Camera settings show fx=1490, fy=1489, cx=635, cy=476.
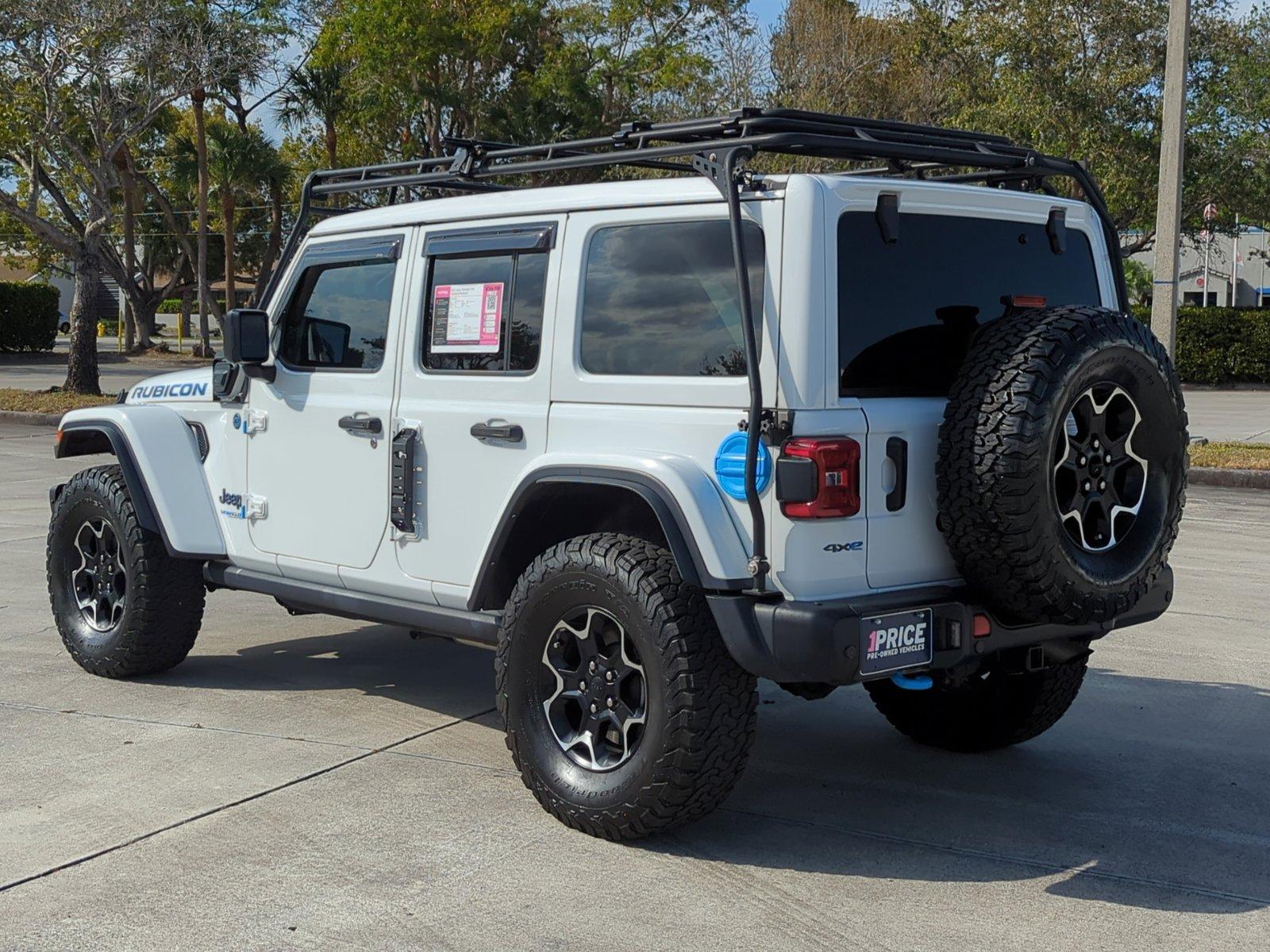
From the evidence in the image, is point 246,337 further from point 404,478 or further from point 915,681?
point 915,681

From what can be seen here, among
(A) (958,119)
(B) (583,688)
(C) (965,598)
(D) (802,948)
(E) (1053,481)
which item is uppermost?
(A) (958,119)

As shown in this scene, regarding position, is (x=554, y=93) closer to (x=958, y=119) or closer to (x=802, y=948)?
(x=958, y=119)

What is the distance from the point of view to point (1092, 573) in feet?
14.3

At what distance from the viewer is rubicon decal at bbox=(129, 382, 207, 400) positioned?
6348 mm

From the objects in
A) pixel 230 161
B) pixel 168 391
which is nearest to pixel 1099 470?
pixel 168 391

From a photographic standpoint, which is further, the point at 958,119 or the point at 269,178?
the point at 269,178

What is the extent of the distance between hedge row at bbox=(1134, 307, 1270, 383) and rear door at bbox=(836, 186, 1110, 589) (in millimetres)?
26536

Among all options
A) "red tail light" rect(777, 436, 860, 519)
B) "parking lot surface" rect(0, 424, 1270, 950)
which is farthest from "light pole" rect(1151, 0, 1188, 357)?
"red tail light" rect(777, 436, 860, 519)

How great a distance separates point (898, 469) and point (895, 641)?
0.50 metres

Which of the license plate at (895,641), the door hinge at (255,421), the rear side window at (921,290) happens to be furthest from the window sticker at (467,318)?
the license plate at (895,641)

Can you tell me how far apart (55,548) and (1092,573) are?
463 centimetres

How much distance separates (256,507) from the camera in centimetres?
601

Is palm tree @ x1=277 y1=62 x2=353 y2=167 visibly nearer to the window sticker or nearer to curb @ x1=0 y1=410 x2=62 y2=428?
curb @ x1=0 y1=410 x2=62 y2=428

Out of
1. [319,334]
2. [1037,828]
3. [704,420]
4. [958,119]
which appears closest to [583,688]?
[704,420]
